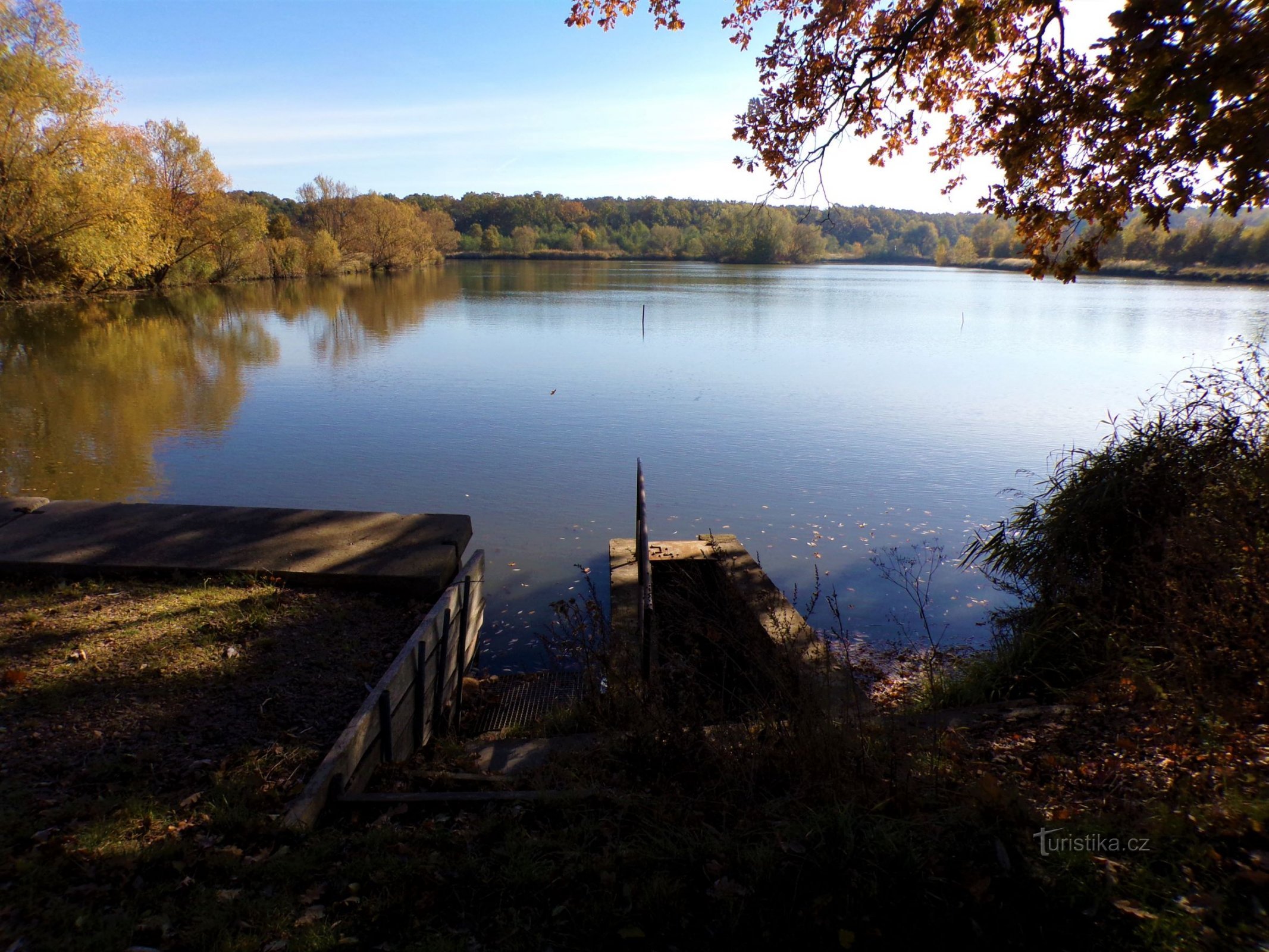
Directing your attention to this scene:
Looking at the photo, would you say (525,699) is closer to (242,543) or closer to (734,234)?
(242,543)

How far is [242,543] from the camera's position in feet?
24.4

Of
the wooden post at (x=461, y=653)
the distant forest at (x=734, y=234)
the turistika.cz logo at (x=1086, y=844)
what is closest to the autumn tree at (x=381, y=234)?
the distant forest at (x=734, y=234)

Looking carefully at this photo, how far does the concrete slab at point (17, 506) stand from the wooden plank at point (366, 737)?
5.07m

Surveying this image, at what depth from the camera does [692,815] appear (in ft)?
10.9

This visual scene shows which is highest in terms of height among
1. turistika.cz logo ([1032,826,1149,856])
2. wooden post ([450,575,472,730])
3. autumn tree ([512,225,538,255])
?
autumn tree ([512,225,538,255])

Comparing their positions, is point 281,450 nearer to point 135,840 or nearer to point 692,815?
point 135,840

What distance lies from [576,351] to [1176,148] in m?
21.9

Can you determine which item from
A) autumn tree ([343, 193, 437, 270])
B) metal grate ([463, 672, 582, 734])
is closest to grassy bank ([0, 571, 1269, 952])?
metal grate ([463, 672, 582, 734])

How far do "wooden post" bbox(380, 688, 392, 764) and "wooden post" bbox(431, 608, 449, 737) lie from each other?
88 centimetres

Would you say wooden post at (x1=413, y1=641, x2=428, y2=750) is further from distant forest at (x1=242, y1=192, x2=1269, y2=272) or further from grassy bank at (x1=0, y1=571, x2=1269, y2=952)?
distant forest at (x1=242, y1=192, x2=1269, y2=272)

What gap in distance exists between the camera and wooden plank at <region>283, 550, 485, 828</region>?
12.0 feet

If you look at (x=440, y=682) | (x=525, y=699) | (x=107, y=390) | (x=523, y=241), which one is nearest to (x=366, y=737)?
(x=440, y=682)

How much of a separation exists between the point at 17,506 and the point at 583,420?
10.3 metres

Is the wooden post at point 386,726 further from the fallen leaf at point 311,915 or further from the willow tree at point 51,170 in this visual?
the willow tree at point 51,170
